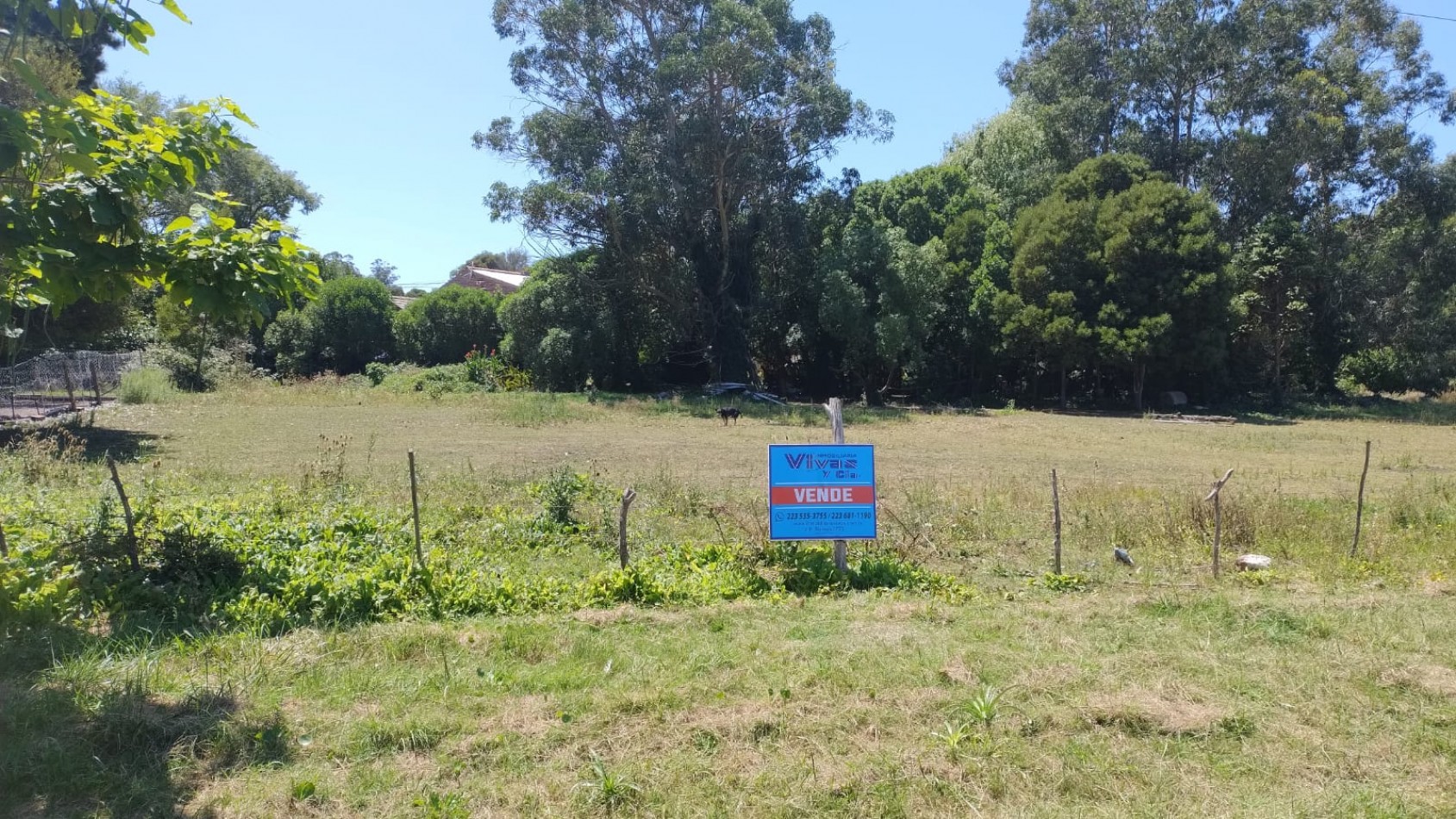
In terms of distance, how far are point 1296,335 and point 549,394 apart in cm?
3243

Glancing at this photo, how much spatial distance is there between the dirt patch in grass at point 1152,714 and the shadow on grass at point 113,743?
4.43 m

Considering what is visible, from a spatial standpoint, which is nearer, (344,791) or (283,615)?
(344,791)

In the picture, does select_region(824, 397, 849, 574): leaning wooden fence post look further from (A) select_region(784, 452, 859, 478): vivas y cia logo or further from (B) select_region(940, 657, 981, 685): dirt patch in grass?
(B) select_region(940, 657, 981, 685): dirt patch in grass

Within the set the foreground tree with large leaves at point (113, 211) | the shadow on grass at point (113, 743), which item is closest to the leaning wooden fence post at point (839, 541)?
the foreground tree with large leaves at point (113, 211)

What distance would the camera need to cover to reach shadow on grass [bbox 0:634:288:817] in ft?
13.4

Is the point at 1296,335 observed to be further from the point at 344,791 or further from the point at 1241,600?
the point at 344,791

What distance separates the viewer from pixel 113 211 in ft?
16.4

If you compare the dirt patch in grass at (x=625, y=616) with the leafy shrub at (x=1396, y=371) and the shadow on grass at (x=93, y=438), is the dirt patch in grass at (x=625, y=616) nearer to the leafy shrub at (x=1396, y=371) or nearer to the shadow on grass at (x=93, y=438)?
the shadow on grass at (x=93, y=438)

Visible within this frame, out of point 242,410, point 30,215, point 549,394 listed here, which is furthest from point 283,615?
point 549,394

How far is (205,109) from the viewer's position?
5758mm

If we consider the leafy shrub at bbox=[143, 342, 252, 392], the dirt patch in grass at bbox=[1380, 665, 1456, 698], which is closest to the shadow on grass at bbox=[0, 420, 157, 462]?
the leafy shrub at bbox=[143, 342, 252, 392]

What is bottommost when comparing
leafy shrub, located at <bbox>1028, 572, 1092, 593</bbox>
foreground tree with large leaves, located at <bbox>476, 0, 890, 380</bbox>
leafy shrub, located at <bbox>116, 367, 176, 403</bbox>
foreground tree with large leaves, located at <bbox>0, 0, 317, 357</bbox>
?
leafy shrub, located at <bbox>1028, 572, 1092, 593</bbox>

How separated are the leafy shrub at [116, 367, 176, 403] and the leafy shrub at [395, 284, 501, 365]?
18.0 m

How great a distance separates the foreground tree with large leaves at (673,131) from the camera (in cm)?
3444
